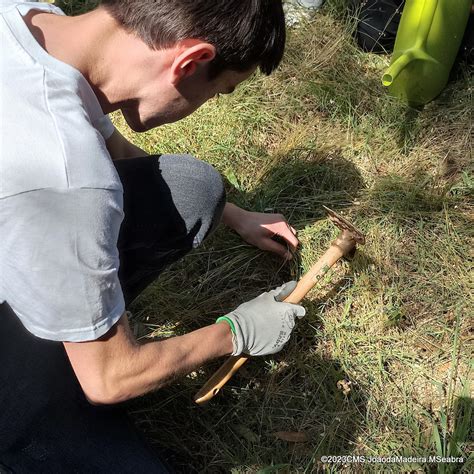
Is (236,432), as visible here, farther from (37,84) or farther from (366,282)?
(37,84)

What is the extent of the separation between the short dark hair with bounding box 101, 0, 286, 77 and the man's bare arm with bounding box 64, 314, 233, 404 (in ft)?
1.87

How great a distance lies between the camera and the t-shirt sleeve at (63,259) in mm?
1023

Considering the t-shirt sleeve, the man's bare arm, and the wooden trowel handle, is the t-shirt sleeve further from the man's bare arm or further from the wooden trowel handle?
the wooden trowel handle

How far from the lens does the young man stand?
1.03m

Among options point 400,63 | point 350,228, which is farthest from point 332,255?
point 400,63

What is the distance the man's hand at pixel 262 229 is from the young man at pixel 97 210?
0.86 feet

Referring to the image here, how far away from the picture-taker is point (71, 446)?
1.45m

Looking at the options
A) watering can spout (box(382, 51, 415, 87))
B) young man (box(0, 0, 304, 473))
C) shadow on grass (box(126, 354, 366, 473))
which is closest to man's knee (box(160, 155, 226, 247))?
young man (box(0, 0, 304, 473))

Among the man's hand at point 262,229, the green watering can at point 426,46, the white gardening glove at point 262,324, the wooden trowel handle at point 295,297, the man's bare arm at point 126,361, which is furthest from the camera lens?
the green watering can at point 426,46

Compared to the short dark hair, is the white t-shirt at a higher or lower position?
lower

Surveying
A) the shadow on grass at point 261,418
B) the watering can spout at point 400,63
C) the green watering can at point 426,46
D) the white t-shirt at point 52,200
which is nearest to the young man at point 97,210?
the white t-shirt at point 52,200

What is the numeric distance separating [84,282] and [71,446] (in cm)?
59

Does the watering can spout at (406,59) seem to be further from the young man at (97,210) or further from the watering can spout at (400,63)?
the young man at (97,210)

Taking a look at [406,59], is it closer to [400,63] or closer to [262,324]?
[400,63]
